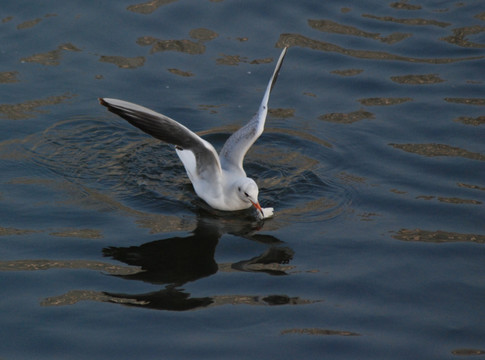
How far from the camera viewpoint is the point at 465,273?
25.7 ft

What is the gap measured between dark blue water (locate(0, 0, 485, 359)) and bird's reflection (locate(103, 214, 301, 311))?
19 mm

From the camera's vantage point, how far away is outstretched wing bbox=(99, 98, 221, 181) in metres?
8.46

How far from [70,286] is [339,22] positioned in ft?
24.4

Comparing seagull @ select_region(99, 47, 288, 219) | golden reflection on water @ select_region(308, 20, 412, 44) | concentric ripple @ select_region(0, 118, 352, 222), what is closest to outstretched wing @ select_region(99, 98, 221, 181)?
seagull @ select_region(99, 47, 288, 219)

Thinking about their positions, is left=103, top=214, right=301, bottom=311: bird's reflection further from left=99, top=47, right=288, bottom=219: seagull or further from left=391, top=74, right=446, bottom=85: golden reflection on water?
left=391, top=74, right=446, bottom=85: golden reflection on water

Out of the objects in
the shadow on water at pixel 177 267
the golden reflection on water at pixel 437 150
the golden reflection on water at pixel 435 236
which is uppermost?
the golden reflection on water at pixel 437 150

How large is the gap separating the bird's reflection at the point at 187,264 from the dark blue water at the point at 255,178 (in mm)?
19

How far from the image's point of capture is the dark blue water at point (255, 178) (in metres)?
7.02

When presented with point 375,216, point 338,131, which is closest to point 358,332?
point 375,216

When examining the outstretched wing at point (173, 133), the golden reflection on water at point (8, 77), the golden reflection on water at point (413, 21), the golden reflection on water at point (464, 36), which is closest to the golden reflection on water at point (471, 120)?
the golden reflection on water at point (464, 36)

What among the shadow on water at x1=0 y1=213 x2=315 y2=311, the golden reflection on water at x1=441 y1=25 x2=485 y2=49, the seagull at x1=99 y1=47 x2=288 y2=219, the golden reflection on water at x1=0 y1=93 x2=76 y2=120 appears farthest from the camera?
the golden reflection on water at x1=441 y1=25 x2=485 y2=49

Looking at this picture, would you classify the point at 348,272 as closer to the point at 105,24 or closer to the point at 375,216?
the point at 375,216

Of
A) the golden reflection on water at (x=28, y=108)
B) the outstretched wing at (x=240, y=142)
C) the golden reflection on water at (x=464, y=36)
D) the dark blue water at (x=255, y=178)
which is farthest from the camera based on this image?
the golden reflection on water at (x=464, y=36)

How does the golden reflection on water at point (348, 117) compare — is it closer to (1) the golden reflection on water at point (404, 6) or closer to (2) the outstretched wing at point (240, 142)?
(2) the outstretched wing at point (240, 142)
